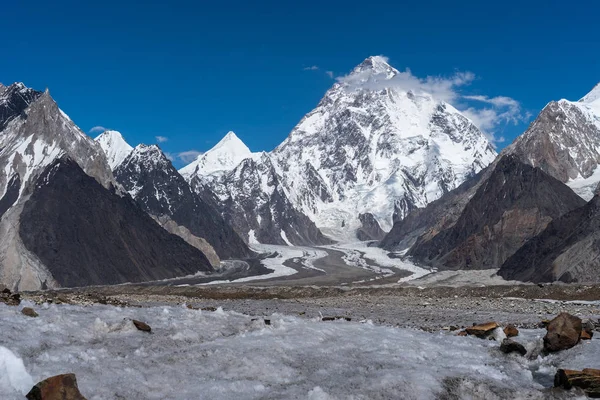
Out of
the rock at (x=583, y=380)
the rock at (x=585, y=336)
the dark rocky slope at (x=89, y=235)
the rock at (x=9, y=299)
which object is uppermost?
the dark rocky slope at (x=89, y=235)

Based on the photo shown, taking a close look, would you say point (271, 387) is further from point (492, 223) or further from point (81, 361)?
point (492, 223)

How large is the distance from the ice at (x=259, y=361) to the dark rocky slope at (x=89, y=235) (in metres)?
91.5

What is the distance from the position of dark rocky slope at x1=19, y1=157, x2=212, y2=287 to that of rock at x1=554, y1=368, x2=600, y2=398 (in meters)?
100

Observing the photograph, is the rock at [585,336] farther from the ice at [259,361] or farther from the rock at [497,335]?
the rock at [497,335]

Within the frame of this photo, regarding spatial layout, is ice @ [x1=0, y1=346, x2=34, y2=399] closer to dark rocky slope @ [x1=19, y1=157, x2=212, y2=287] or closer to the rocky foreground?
the rocky foreground

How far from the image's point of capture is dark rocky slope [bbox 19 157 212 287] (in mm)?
107000

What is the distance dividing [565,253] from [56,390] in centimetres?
9173

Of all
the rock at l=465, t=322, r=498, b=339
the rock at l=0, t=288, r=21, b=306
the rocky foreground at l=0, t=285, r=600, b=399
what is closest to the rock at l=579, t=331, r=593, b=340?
the rocky foreground at l=0, t=285, r=600, b=399

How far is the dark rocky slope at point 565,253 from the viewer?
82500mm

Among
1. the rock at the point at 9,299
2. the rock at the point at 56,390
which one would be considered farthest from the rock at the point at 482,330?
the rock at the point at 9,299

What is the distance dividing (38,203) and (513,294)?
89352 millimetres

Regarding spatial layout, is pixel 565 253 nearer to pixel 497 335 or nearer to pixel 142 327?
pixel 497 335

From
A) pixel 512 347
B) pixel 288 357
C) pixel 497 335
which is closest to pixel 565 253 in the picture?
pixel 497 335

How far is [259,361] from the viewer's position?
52.5 ft
